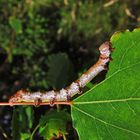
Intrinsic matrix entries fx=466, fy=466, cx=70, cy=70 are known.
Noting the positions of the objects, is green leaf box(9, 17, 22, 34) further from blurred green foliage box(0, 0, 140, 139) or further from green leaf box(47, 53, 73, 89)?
green leaf box(47, 53, 73, 89)

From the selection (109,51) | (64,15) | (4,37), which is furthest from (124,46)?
(64,15)

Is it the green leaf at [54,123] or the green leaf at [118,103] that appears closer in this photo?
the green leaf at [118,103]

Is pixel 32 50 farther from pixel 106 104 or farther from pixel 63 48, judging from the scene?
pixel 106 104

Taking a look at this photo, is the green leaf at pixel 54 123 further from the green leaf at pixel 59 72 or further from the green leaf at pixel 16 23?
the green leaf at pixel 16 23

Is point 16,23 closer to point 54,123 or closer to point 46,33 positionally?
point 46,33

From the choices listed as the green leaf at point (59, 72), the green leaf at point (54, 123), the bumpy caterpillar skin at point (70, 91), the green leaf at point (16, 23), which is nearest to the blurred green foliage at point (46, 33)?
the green leaf at point (16, 23)
